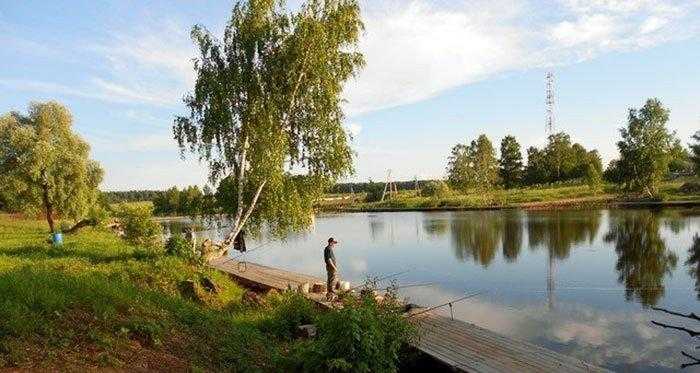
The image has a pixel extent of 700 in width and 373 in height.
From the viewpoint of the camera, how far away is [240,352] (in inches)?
463

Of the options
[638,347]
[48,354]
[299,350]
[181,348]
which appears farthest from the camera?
[638,347]

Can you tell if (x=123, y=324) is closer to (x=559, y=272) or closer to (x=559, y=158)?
(x=559, y=272)

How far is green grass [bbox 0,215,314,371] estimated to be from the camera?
9383 millimetres

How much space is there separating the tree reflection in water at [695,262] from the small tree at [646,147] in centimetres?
3576

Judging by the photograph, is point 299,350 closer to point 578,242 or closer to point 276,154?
point 276,154

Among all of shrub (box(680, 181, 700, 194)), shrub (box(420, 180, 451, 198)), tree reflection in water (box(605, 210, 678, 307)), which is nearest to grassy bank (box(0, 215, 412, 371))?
tree reflection in water (box(605, 210, 678, 307))

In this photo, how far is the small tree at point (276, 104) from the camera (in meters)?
20.3

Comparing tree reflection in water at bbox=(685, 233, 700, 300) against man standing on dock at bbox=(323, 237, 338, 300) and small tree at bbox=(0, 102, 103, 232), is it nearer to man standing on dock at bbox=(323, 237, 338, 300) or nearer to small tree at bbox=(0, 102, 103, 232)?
man standing on dock at bbox=(323, 237, 338, 300)

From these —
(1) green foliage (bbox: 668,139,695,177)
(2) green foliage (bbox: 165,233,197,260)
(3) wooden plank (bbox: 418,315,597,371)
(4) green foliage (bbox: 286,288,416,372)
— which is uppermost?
(1) green foliage (bbox: 668,139,695,177)

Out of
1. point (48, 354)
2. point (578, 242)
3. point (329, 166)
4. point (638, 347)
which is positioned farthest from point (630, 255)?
point (48, 354)

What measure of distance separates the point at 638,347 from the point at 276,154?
13247mm

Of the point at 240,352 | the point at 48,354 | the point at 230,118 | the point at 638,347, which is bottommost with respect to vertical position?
the point at 638,347

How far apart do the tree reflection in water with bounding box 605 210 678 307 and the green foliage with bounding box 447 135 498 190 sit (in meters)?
39.6

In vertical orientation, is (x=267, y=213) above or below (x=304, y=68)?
below
